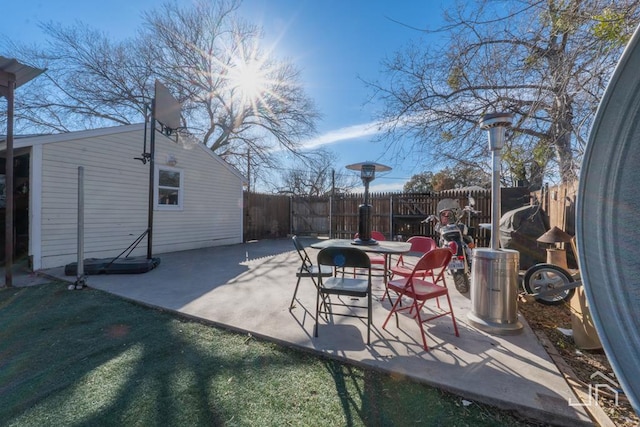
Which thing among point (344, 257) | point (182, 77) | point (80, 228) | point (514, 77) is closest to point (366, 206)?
point (344, 257)

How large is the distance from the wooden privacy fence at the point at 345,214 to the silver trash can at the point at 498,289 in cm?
546

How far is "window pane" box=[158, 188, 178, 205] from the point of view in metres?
7.41

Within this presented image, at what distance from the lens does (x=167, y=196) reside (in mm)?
7574

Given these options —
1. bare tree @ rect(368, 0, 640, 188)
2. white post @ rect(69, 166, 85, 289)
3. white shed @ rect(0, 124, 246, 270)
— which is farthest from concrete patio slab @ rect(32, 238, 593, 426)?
bare tree @ rect(368, 0, 640, 188)

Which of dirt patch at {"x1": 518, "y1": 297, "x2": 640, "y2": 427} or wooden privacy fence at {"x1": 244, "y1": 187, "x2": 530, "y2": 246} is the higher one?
wooden privacy fence at {"x1": 244, "y1": 187, "x2": 530, "y2": 246}

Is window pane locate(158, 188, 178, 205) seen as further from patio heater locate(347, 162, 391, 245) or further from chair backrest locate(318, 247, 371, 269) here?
chair backrest locate(318, 247, 371, 269)

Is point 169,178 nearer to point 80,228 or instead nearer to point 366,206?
point 80,228

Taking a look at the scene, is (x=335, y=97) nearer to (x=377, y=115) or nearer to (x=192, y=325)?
(x=377, y=115)

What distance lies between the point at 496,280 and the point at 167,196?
302 inches

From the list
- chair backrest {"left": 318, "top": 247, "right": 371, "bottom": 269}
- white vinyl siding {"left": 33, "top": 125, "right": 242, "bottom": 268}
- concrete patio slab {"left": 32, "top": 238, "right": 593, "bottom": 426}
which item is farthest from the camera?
white vinyl siding {"left": 33, "top": 125, "right": 242, "bottom": 268}

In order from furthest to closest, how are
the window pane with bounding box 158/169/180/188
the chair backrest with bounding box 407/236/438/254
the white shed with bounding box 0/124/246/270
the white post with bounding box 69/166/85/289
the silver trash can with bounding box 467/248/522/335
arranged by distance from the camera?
the window pane with bounding box 158/169/180/188 → the white shed with bounding box 0/124/246/270 → the white post with bounding box 69/166/85/289 → the chair backrest with bounding box 407/236/438/254 → the silver trash can with bounding box 467/248/522/335

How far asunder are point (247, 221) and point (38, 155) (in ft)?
20.0

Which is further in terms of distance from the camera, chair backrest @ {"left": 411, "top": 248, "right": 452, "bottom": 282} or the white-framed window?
the white-framed window

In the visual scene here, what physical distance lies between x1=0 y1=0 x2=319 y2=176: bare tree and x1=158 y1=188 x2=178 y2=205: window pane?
5.93 m
